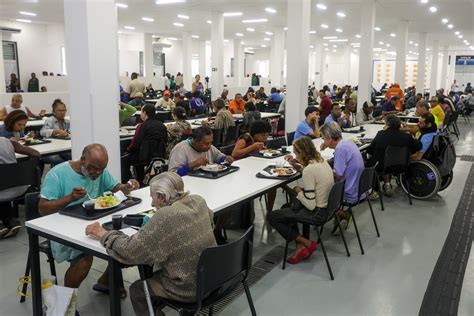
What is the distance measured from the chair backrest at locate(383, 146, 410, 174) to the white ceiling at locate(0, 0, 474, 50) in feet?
23.5

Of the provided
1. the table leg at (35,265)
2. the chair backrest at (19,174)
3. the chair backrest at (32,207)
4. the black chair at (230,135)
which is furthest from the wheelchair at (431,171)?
the table leg at (35,265)

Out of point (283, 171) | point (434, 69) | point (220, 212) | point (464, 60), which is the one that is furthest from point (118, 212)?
point (464, 60)

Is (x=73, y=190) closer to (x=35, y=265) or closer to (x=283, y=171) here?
(x=35, y=265)

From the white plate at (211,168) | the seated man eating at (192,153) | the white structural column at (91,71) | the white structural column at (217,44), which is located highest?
the white structural column at (217,44)

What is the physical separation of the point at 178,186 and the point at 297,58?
6.06 meters

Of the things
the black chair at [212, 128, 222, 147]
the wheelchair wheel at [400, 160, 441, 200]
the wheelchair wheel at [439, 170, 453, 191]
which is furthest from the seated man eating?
the wheelchair wheel at [439, 170, 453, 191]

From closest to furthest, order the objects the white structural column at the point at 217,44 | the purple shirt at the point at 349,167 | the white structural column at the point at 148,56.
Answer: the purple shirt at the point at 349,167 → the white structural column at the point at 217,44 → the white structural column at the point at 148,56

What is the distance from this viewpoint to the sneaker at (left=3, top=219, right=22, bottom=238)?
4.05 m

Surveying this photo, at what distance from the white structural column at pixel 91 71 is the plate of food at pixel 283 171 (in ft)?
5.83

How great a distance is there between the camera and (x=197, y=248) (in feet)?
6.80

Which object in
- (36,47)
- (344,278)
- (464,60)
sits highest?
(464,60)

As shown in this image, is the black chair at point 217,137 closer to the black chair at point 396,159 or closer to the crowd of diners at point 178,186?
the crowd of diners at point 178,186

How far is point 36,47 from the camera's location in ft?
58.6

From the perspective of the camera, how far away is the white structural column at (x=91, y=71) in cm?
411
